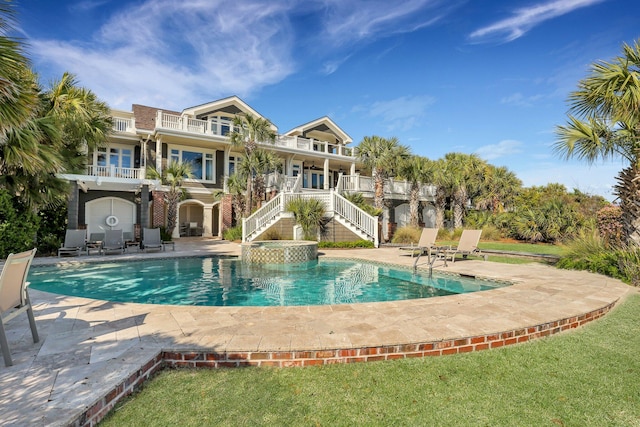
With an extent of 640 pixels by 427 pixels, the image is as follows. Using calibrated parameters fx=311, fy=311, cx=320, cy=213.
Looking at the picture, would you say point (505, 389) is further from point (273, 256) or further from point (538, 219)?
point (538, 219)

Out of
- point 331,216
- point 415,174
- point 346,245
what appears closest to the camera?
point 346,245

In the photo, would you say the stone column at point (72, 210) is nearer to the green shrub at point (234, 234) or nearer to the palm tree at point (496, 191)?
the green shrub at point (234, 234)

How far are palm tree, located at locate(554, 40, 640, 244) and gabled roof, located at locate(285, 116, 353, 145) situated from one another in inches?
781

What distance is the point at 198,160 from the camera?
21.5m

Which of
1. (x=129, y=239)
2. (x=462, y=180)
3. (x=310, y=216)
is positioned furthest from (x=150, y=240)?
(x=462, y=180)

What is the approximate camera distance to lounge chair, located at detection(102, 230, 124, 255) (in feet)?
41.7

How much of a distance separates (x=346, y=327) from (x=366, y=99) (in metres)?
19.8

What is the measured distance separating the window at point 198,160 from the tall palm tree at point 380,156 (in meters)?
10.4

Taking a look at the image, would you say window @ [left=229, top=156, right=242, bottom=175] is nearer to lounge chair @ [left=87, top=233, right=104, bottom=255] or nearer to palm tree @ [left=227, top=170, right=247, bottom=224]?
palm tree @ [left=227, top=170, right=247, bottom=224]

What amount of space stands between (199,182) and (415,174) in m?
14.5

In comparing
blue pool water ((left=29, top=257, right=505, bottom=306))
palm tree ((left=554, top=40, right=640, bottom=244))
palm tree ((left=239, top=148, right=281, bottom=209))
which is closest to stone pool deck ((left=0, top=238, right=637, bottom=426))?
blue pool water ((left=29, top=257, right=505, bottom=306))

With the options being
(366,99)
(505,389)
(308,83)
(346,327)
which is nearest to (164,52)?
(308,83)

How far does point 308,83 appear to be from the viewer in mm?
21094

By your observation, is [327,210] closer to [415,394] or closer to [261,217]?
[261,217]
